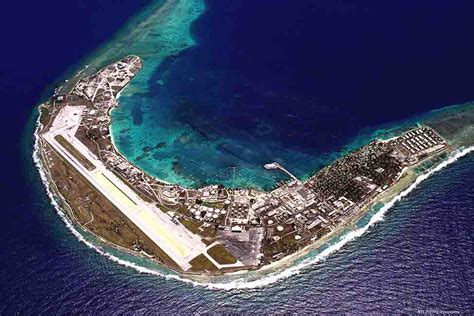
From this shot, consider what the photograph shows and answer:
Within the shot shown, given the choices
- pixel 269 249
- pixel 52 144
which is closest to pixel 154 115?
pixel 52 144

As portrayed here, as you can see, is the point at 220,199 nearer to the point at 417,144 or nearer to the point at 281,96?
the point at 281,96

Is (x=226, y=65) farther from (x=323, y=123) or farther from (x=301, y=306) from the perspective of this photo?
(x=301, y=306)

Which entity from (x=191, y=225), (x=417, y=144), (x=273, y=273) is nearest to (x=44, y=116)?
(x=191, y=225)

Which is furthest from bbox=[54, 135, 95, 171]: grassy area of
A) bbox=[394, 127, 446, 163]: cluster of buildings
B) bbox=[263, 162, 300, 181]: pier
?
bbox=[394, 127, 446, 163]: cluster of buildings

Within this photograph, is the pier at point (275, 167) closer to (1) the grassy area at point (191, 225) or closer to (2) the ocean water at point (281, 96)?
(2) the ocean water at point (281, 96)

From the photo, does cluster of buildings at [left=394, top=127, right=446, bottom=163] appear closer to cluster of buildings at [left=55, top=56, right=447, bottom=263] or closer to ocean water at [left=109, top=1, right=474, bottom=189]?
cluster of buildings at [left=55, top=56, right=447, bottom=263]
